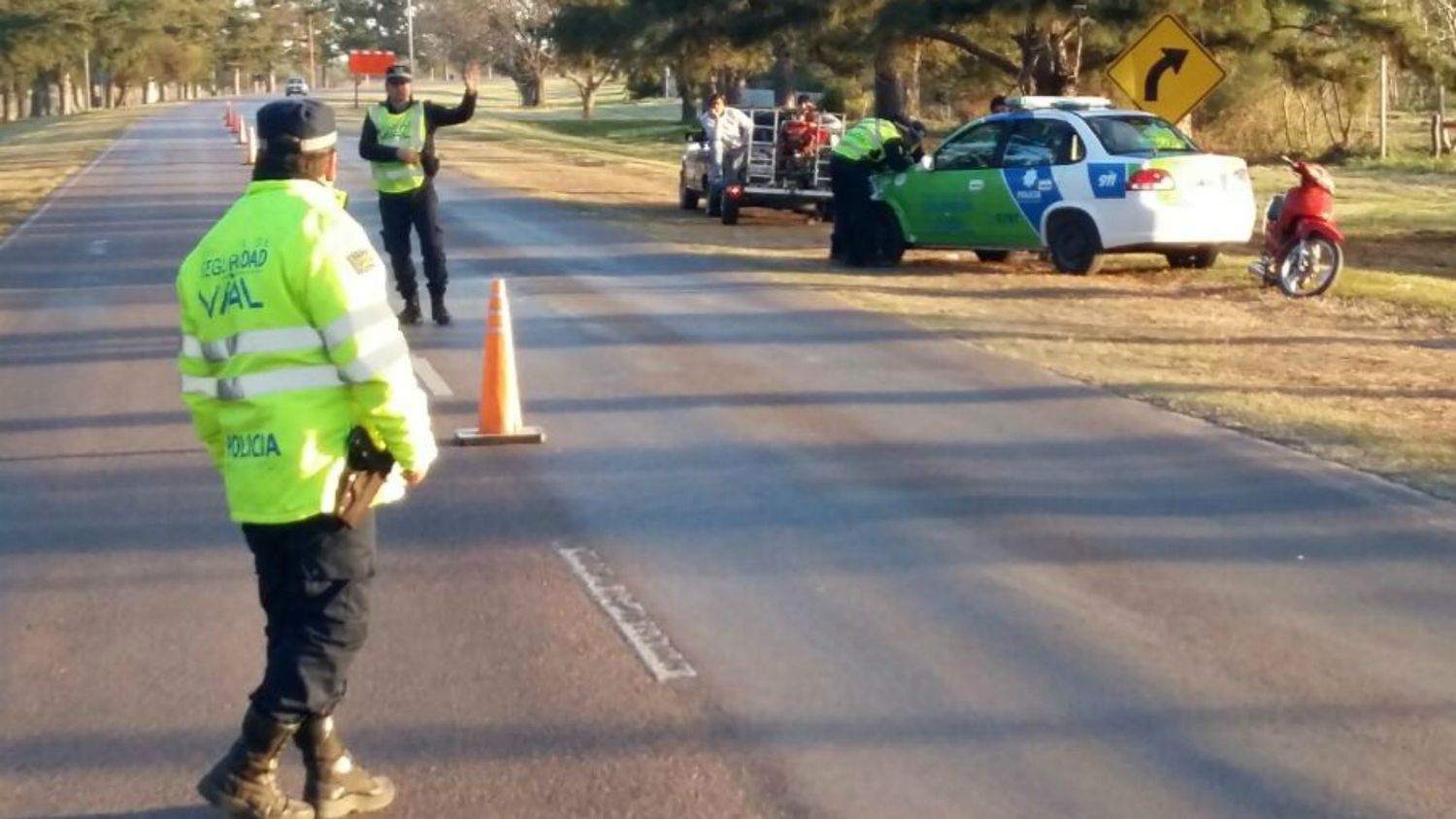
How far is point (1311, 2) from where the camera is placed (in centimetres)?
2833

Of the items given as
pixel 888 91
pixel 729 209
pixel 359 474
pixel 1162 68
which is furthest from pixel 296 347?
pixel 888 91

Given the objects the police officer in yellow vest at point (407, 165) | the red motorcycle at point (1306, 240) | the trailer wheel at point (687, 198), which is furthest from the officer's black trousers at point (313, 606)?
the trailer wheel at point (687, 198)

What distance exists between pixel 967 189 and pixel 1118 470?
9.75m

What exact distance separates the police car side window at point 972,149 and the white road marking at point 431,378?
23.9 feet

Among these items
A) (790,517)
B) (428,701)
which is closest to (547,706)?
(428,701)

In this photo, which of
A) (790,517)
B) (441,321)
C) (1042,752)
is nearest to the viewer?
(1042,752)

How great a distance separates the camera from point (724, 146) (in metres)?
27.0

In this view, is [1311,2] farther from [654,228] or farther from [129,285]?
[129,285]

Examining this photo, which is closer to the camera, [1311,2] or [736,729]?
[736,729]

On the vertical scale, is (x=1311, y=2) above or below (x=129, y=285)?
above

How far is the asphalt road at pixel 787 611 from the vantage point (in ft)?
19.3

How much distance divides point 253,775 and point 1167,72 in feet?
54.2

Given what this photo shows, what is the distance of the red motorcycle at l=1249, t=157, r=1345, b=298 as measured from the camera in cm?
1720

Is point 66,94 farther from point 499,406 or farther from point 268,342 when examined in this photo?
point 268,342
